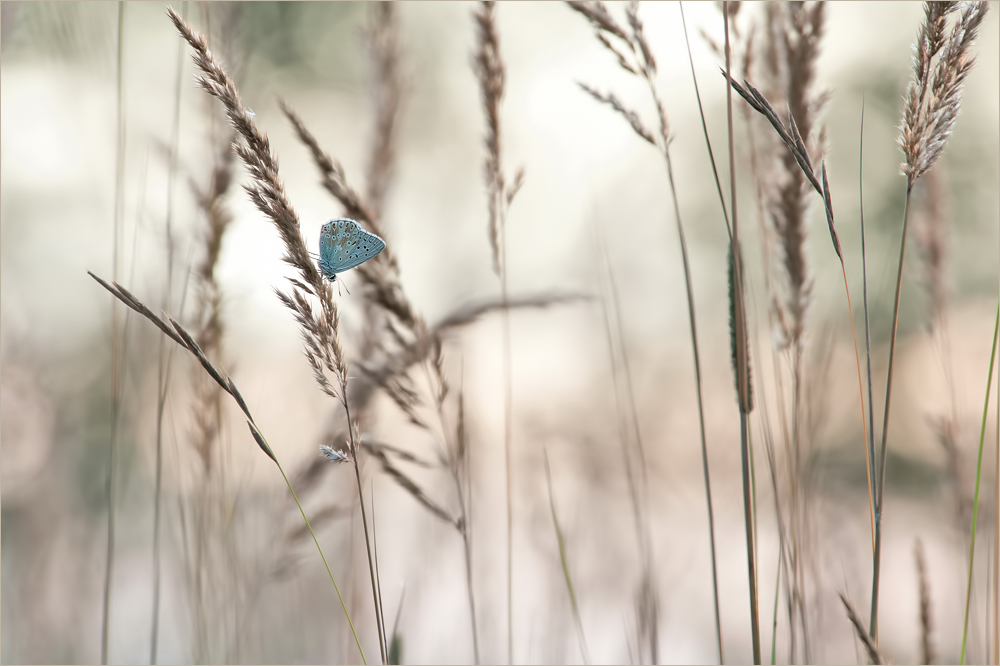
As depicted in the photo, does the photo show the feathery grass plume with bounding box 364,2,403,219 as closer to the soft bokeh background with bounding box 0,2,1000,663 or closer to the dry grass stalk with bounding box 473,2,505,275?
the soft bokeh background with bounding box 0,2,1000,663

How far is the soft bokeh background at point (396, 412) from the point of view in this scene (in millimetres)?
1317

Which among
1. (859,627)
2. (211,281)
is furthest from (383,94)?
(859,627)

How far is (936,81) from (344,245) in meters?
0.72

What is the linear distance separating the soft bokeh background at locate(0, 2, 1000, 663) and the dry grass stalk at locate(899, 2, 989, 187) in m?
0.09

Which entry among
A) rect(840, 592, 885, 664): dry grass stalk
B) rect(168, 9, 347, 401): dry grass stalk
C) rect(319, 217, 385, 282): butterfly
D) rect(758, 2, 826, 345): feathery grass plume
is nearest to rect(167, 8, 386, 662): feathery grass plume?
rect(168, 9, 347, 401): dry grass stalk

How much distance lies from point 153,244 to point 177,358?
0.31 m

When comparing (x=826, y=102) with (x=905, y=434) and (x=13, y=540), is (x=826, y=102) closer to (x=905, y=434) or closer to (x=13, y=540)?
(x=13, y=540)

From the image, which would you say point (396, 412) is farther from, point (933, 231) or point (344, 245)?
point (933, 231)

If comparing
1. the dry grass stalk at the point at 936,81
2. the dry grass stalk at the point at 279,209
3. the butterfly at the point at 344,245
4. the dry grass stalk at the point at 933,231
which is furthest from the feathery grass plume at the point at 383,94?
the dry grass stalk at the point at 933,231

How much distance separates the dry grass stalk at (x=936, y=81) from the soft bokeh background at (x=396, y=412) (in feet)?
0.28

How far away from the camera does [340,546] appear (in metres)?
1.81

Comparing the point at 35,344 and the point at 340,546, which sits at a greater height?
the point at 35,344

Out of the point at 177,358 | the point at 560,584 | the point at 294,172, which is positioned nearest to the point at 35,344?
the point at 177,358

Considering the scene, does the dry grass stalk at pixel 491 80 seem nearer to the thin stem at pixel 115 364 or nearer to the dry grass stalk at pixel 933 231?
the thin stem at pixel 115 364
